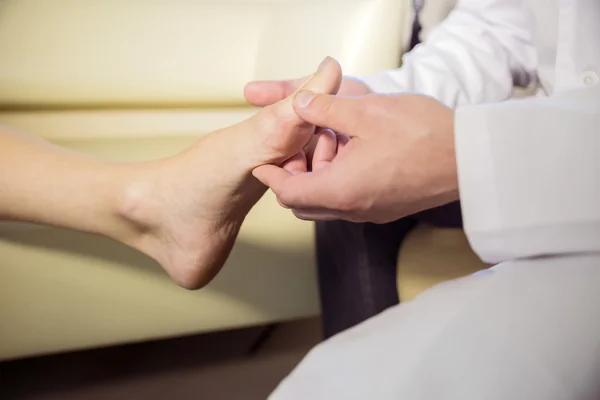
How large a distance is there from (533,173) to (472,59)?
0.34 meters

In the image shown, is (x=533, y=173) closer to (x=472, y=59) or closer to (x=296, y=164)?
(x=296, y=164)

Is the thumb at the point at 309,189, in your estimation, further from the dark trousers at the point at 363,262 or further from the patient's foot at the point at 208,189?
the dark trousers at the point at 363,262

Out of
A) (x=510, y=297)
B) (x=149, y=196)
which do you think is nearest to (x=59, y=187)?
(x=149, y=196)

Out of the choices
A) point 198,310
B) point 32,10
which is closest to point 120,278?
point 198,310

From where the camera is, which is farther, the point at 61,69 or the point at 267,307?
the point at 61,69

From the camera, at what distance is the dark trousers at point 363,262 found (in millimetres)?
619

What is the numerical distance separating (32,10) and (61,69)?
0.12 meters

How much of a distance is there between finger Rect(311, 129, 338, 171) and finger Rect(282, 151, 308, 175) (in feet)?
0.10

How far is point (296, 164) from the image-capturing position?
0.54 m

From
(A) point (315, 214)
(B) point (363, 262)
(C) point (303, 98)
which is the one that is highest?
(C) point (303, 98)

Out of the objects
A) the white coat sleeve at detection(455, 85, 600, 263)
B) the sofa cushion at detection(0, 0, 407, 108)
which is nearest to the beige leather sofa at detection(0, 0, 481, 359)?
the sofa cushion at detection(0, 0, 407, 108)

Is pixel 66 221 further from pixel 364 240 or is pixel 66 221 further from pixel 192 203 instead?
pixel 364 240

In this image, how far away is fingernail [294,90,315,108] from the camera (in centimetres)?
46

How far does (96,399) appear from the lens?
844 millimetres
